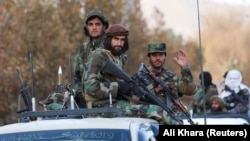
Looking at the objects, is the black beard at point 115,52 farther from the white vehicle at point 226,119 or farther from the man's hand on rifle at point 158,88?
the white vehicle at point 226,119

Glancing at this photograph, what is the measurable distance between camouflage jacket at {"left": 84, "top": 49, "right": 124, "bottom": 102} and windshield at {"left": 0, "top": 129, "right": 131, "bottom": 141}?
1.96 meters

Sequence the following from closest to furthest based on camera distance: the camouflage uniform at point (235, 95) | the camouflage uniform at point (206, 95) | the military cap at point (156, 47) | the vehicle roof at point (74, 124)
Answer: the vehicle roof at point (74, 124)
the military cap at point (156, 47)
the camouflage uniform at point (206, 95)
the camouflage uniform at point (235, 95)

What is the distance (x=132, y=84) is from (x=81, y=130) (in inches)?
84.0

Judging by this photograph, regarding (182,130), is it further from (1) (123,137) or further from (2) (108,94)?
(2) (108,94)

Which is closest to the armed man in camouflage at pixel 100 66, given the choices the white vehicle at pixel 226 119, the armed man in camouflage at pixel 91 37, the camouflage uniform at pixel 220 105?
the armed man in camouflage at pixel 91 37

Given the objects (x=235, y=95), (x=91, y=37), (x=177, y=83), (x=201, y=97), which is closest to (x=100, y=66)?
(x=177, y=83)

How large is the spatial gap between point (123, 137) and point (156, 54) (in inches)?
146

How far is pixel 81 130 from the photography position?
9.74 meters

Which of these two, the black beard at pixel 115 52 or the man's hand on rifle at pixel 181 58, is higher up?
the black beard at pixel 115 52

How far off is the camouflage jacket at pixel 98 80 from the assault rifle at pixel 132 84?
143 millimetres

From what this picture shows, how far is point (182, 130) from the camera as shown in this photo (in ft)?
33.1

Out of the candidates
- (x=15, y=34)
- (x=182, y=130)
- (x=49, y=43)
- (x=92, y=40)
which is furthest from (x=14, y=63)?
(x=182, y=130)

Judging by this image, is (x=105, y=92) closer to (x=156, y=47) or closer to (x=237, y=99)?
(x=156, y=47)

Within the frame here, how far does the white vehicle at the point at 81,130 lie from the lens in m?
9.66
